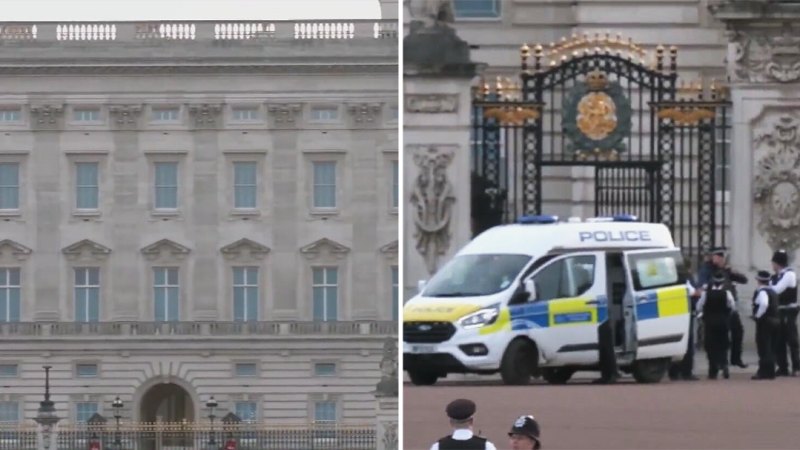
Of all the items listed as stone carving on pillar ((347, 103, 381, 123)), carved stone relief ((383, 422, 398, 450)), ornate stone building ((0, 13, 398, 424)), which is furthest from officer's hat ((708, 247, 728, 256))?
stone carving on pillar ((347, 103, 381, 123))

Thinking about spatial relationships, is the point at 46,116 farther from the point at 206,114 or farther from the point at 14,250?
the point at 206,114

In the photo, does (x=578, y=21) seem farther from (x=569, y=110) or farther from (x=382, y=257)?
(x=382, y=257)

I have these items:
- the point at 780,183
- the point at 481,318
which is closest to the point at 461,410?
the point at 481,318

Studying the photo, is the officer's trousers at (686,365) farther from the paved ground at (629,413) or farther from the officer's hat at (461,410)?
the officer's hat at (461,410)

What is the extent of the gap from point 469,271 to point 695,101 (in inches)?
114

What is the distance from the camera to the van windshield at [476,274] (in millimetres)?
12523

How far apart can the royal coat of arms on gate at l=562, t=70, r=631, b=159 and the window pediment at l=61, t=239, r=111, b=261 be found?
41.3ft

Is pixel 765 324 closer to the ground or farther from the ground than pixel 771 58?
closer to the ground

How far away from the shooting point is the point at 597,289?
12.8 meters

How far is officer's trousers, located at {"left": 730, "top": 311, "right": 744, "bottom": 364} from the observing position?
13.6m

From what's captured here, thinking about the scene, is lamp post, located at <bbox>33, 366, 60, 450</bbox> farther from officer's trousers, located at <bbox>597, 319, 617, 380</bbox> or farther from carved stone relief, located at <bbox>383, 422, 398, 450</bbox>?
officer's trousers, located at <bbox>597, 319, 617, 380</bbox>

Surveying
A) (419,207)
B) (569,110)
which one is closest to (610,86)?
(569,110)

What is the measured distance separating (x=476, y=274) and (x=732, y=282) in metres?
1.57

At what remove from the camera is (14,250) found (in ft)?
89.0
